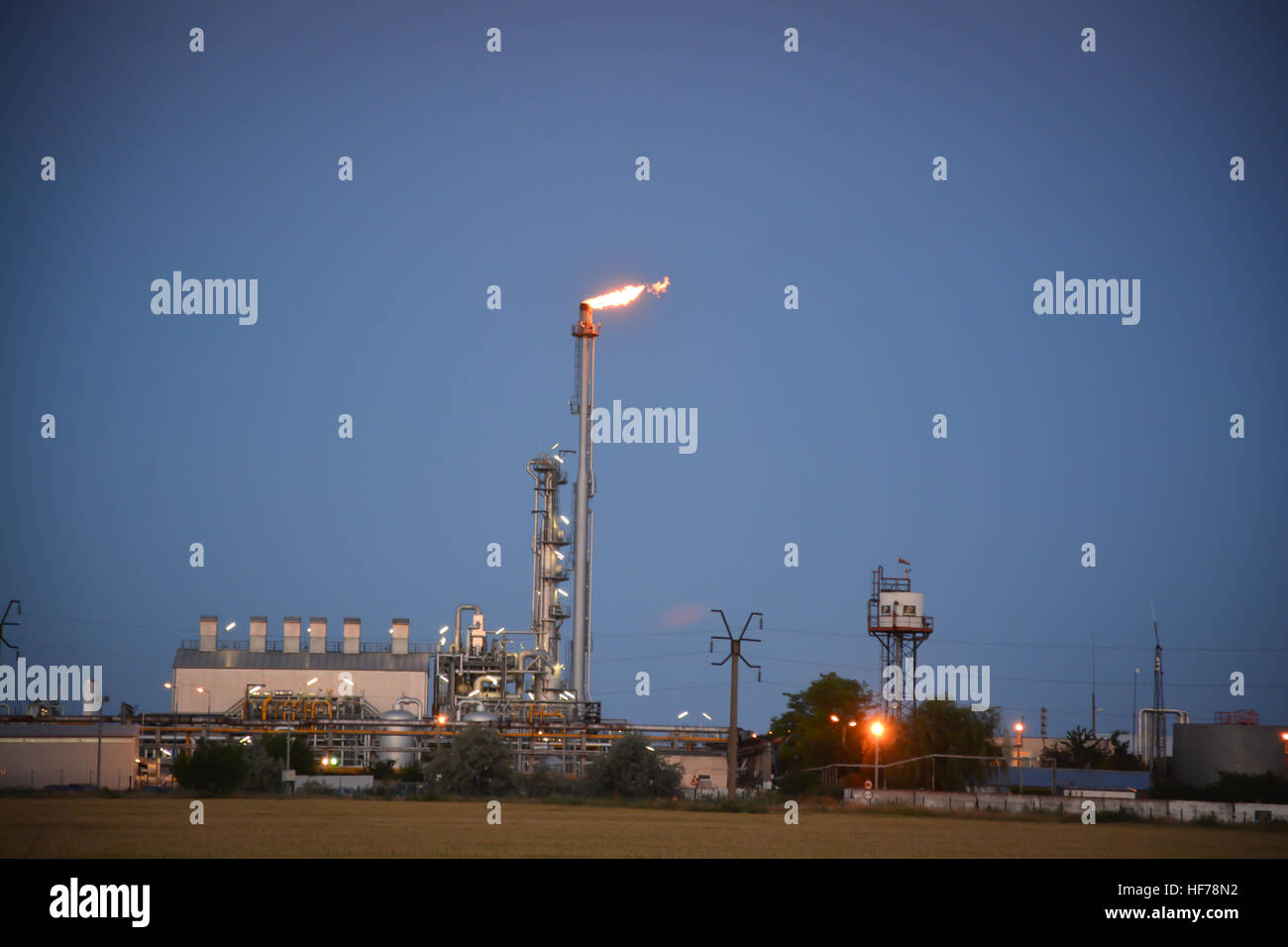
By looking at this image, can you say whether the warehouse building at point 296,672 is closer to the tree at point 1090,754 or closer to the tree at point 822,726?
the tree at point 822,726

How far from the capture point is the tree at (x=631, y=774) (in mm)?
67312

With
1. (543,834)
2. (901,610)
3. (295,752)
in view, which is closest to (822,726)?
(901,610)

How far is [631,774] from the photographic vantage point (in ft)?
221

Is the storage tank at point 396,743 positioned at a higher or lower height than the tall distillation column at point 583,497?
lower

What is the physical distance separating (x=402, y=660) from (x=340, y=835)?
65600 mm

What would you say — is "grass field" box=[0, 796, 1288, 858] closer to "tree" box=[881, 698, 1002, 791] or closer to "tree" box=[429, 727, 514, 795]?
"tree" box=[429, 727, 514, 795]

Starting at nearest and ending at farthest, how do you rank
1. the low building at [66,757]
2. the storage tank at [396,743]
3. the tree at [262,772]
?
1. the tree at [262,772]
2. the low building at [66,757]
3. the storage tank at [396,743]

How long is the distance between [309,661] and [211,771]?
36881 mm

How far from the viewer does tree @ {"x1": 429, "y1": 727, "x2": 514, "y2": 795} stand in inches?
2638

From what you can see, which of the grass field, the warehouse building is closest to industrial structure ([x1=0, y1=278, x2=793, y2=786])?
the warehouse building

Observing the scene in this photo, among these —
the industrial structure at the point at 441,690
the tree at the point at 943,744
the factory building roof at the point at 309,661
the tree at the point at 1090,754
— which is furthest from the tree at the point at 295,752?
the tree at the point at 1090,754

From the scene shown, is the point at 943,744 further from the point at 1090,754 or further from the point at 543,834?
the point at 543,834

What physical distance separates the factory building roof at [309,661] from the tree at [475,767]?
3211 cm
